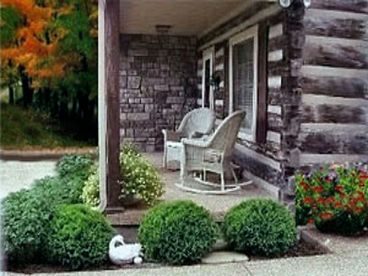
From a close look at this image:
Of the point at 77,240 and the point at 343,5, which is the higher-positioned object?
the point at 343,5

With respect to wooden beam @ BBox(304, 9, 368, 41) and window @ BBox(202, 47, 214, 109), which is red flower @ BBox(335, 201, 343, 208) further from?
window @ BBox(202, 47, 214, 109)

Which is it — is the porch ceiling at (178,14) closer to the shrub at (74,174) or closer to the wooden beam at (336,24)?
the wooden beam at (336,24)

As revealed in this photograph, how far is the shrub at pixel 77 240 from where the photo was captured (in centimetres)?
434

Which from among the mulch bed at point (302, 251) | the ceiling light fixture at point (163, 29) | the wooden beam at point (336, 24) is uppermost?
the ceiling light fixture at point (163, 29)

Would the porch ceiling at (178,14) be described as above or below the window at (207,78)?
above

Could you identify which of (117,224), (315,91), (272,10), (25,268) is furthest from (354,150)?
(25,268)

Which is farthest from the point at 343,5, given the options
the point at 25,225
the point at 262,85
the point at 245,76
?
the point at 25,225

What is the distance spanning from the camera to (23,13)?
39.0 feet

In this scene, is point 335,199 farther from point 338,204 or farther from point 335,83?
point 335,83

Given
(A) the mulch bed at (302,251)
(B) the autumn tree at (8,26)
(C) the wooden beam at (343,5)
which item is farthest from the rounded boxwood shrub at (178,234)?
(B) the autumn tree at (8,26)

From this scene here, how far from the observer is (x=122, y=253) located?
443 centimetres

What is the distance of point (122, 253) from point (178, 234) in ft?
1.61

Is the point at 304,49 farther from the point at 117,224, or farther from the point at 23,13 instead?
the point at 23,13

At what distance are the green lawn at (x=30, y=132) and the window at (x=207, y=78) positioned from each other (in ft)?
17.7
